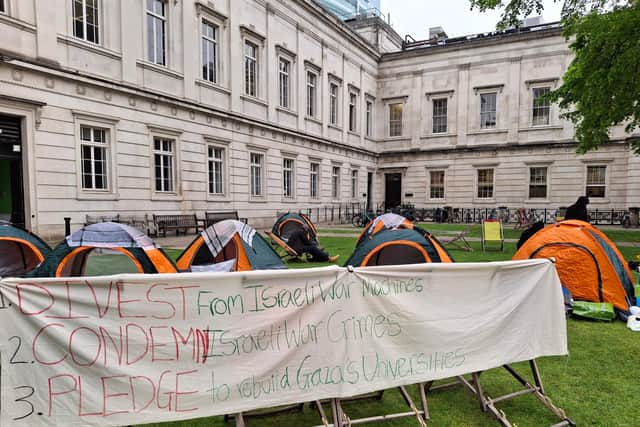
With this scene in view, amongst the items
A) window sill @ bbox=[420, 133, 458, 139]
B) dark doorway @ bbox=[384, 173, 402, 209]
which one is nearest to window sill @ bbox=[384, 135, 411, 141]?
window sill @ bbox=[420, 133, 458, 139]

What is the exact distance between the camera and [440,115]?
103 ft

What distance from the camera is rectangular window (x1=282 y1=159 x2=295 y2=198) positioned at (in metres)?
24.2

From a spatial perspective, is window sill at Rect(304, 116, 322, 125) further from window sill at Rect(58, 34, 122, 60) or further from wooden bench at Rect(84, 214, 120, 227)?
wooden bench at Rect(84, 214, 120, 227)

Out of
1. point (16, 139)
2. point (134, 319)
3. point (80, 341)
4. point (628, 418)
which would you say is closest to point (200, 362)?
point (134, 319)

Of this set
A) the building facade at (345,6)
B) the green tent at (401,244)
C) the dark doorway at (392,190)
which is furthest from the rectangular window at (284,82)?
the building facade at (345,6)

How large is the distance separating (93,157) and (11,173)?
2501 mm

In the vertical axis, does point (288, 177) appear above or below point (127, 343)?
above

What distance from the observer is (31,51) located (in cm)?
1236

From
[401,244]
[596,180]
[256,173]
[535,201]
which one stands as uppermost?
[256,173]

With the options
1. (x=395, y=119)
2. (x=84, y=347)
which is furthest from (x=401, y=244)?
(x=395, y=119)

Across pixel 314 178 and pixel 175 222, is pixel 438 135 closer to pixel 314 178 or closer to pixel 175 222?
pixel 314 178

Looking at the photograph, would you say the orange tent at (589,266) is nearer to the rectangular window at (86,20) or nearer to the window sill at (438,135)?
the rectangular window at (86,20)

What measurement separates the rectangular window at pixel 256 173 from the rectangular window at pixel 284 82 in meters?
3.99

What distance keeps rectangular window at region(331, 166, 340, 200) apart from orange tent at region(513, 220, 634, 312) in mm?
22439
